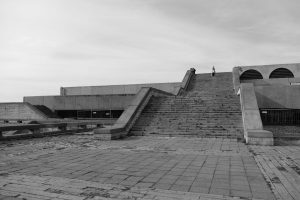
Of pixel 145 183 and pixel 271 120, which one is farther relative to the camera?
pixel 271 120

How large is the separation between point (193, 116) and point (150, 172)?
8766 millimetres

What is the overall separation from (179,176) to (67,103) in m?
17.7

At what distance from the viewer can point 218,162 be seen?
23.5ft

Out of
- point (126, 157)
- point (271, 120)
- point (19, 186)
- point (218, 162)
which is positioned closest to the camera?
point (19, 186)

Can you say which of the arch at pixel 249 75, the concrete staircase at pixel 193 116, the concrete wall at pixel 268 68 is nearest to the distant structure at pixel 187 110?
the concrete staircase at pixel 193 116

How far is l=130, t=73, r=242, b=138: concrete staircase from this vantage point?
12845 mm

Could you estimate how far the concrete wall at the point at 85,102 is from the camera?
2050 cm

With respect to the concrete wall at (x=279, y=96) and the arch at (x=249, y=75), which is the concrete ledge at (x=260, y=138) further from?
the arch at (x=249, y=75)

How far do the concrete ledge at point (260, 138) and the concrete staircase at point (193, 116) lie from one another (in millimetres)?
1694

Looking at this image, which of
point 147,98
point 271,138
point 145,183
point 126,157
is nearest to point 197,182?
point 145,183

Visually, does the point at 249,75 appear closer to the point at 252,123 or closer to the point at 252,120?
the point at 252,120

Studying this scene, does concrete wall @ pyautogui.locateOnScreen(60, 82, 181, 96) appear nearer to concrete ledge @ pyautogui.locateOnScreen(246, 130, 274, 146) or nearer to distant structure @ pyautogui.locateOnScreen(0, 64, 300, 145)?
distant structure @ pyautogui.locateOnScreen(0, 64, 300, 145)

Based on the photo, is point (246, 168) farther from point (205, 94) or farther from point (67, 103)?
point (67, 103)

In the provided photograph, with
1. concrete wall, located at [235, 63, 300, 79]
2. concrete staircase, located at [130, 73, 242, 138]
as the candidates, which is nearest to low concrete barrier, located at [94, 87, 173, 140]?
concrete staircase, located at [130, 73, 242, 138]
